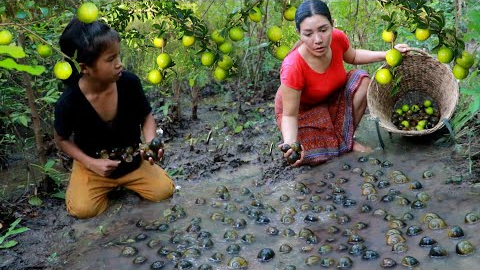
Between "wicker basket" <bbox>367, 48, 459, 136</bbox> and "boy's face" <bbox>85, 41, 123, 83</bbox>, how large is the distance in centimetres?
204

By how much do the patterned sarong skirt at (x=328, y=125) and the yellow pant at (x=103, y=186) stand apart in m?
1.15

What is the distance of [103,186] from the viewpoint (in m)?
3.98

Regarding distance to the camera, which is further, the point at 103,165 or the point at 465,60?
the point at 103,165

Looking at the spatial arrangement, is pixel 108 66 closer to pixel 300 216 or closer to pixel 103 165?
pixel 103 165

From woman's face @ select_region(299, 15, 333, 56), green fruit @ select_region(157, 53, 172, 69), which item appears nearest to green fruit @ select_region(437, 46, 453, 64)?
woman's face @ select_region(299, 15, 333, 56)

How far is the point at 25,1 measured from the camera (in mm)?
3137

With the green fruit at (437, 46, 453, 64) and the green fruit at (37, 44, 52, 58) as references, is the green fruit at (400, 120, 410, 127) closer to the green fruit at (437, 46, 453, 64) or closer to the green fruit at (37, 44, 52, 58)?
the green fruit at (437, 46, 453, 64)

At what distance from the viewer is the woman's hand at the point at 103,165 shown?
3750mm

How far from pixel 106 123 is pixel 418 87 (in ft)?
9.24

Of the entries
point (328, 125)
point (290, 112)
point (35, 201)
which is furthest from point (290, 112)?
point (35, 201)

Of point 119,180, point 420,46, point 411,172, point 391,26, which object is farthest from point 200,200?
point 420,46

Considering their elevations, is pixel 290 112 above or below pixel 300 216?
above

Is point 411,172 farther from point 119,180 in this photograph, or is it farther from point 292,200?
point 119,180

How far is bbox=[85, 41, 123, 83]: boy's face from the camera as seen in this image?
3395 millimetres
